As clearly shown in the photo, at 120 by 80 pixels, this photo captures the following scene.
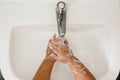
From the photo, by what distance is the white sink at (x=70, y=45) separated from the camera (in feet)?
2.61

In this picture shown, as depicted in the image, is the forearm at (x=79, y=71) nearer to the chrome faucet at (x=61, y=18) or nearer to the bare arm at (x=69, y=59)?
the bare arm at (x=69, y=59)

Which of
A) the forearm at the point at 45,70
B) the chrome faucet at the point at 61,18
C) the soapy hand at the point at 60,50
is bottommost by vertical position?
the forearm at the point at 45,70

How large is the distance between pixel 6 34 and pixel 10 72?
0.16 meters

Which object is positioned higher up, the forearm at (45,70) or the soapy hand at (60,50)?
the soapy hand at (60,50)

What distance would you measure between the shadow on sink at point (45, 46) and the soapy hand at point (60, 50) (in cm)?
7

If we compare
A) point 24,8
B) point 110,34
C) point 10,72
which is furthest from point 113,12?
point 10,72

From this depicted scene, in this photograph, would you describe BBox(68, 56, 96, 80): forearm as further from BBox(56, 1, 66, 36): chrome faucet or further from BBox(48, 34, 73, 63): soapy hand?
BBox(56, 1, 66, 36): chrome faucet

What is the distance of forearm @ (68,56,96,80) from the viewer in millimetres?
731

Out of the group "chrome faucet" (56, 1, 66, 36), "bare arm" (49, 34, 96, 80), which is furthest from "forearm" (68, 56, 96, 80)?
"chrome faucet" (56, 1, 66, 36)

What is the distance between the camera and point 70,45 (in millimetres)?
868

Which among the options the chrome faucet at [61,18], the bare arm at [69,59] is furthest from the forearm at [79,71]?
the chrome faucet at [61,18]

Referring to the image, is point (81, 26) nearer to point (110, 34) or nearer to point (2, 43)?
point (110, 34)

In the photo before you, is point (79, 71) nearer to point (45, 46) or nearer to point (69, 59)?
point (69, 59)

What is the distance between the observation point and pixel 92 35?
90 centimetres
